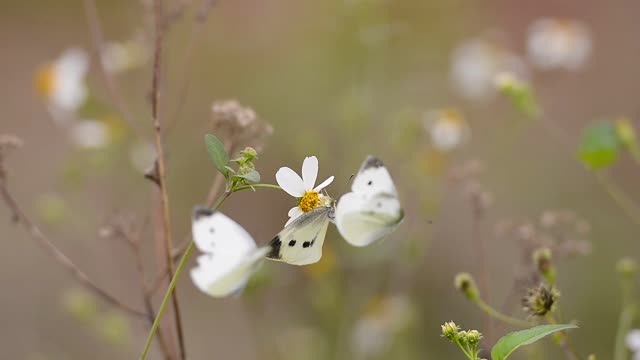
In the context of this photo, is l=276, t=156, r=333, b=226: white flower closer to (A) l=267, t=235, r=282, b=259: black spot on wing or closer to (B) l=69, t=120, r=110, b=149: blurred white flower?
(A) l=267, t=235, r=282, b=259: black spot on wing

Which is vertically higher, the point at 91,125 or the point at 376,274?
the point at 91,125

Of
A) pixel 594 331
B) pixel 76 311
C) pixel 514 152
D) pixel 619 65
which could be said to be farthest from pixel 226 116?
pixel 619 65

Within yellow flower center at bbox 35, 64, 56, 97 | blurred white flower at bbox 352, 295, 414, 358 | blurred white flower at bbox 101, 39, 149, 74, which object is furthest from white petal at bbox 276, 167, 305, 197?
yellow flower center at bbox 35, 64, 56, 97

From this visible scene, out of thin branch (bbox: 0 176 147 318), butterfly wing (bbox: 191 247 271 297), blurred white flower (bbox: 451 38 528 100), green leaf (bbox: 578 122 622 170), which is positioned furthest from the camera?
blurred white flower (bbox: 451 38 528 100)

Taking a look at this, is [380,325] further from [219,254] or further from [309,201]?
[219,254]

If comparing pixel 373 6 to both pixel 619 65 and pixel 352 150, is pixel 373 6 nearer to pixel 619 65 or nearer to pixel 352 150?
pixel 352 150

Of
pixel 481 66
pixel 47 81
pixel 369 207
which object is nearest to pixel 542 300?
pixel 369 207
